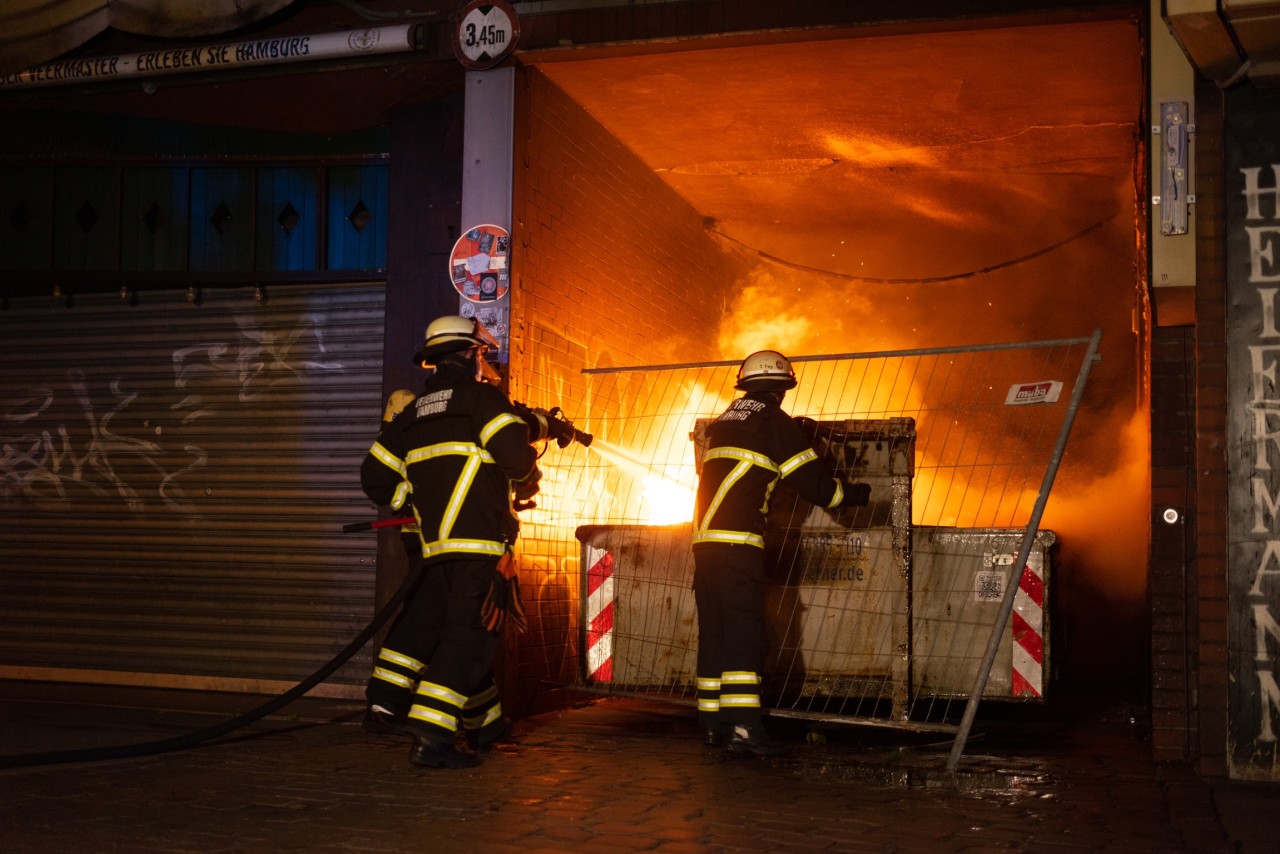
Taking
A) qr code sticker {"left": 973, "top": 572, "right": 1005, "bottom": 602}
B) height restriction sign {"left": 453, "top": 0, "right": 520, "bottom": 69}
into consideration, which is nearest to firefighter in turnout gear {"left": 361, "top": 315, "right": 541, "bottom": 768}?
height restriction sign {"left": 453, "top": 0, "right": 520, "bottom": 69}

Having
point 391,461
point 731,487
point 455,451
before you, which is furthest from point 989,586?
point 391,461

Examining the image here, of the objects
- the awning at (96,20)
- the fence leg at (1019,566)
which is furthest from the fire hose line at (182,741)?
the awning at (96,20)

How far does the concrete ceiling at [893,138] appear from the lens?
8469 mm

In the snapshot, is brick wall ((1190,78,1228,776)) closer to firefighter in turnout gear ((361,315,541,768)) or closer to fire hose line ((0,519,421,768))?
firefighter in turnout gear ((361,315,541,768))

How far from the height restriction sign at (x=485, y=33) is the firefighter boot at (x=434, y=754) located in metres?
4.42

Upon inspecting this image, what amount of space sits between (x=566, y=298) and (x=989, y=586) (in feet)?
11.9

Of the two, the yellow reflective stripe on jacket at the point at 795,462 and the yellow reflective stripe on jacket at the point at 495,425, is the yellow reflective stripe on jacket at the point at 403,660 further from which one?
the yellow reflective stripe on jacket at the point at 795,462

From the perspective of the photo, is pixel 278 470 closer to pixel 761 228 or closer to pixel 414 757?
pixel 414 757

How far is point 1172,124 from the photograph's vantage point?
6555 millimetres

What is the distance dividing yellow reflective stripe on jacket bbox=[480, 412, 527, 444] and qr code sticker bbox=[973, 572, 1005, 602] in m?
2.79

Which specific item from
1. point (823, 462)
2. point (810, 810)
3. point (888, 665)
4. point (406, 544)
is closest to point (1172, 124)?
point (823, 462)

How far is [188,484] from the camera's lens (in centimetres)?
916

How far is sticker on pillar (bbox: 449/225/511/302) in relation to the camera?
8156mm

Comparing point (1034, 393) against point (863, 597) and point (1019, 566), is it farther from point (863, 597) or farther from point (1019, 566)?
point (863, 597)
